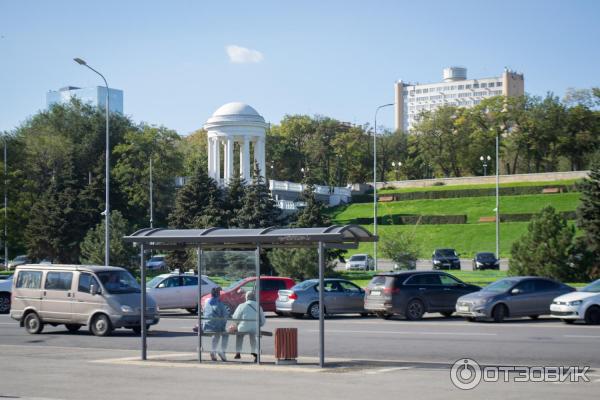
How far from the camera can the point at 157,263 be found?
74.8m

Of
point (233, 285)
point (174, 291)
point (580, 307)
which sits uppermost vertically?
point (233, 285)

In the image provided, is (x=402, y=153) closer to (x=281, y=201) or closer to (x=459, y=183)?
(x=459, y=183)

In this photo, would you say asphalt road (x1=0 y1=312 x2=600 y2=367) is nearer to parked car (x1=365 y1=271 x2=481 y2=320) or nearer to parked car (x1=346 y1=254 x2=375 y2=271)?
parked car (x1=365 y1=271 x2=481 y2=320)

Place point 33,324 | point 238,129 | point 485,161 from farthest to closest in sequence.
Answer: point 485,161 → point 238,129 → point 33,324

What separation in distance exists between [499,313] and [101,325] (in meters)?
12.8

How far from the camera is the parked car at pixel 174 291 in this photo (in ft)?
114

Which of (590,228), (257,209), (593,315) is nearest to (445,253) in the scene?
(257,209)

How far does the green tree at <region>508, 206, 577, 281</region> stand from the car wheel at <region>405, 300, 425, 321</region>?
39.2 feet

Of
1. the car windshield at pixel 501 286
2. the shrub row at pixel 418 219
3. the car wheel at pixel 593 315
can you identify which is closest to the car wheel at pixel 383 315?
the car windshield at pixel 501 286

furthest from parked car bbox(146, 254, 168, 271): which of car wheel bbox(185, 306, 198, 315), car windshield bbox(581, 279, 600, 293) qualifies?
car windshield bbox(581, 279, 600, 293)

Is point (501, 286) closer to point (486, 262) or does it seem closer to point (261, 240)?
point (261, 240)

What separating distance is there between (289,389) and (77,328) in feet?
47.6

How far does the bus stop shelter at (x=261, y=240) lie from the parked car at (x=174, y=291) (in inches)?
615

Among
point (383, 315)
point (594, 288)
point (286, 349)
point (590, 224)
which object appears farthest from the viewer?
point (590, 224)
